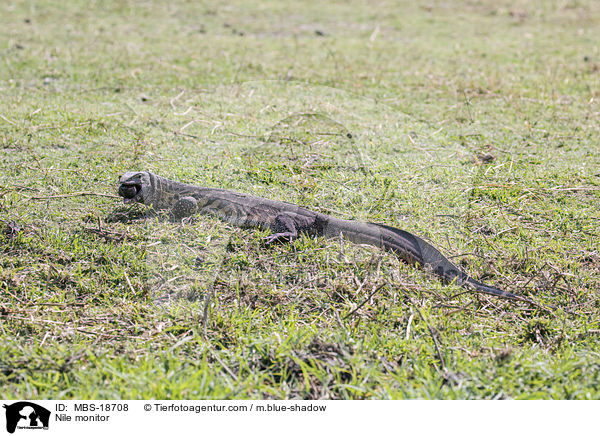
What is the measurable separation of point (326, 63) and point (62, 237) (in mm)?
5598

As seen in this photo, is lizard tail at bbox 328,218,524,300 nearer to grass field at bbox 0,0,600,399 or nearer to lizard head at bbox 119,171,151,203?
grass field at bbox 0,0,600,399

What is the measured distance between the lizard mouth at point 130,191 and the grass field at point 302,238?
9 centimetres

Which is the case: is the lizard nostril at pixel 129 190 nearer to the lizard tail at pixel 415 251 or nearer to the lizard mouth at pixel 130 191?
the lizard mouth at pixel 130 191

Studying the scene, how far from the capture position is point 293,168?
455 centimetres

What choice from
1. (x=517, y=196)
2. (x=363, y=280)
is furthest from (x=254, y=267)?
(x=517, y=196)

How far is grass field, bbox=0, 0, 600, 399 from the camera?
8.95 feet

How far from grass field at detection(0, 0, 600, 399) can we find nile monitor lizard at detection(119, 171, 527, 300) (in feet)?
0.36

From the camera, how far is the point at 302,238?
377 cm

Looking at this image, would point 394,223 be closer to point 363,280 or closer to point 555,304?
point 363,280
